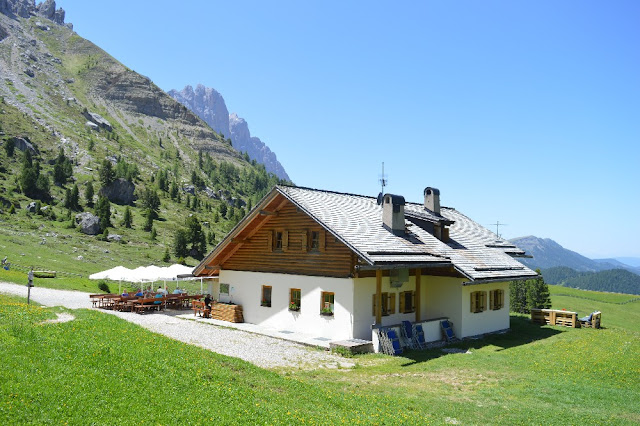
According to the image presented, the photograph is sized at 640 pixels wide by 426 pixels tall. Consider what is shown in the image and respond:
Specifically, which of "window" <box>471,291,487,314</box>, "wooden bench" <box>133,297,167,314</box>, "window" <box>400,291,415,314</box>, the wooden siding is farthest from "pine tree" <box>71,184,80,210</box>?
"window" <box>471,291,487,314</box>

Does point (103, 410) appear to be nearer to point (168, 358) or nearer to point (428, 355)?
point (168, 358)

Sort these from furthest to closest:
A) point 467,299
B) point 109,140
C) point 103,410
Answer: point 109,140
point 467,299
point 103,410

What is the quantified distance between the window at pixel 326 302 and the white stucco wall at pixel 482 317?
6.49 meters

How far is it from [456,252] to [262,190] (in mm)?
155805

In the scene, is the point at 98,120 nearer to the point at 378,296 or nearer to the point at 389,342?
the point at 378,296

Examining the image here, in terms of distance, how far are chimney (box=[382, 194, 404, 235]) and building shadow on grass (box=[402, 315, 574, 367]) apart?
5.90 metres

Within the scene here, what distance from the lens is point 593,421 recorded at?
10156 millimetres

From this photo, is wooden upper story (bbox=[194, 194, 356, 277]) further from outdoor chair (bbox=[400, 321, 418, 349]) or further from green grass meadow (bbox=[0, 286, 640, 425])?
green grass meadow (bbox=[0, 286, 640, 425])

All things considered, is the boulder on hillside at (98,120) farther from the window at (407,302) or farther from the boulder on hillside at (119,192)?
the window at (407,302)

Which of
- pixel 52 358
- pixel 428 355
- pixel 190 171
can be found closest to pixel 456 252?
pixel 428 355

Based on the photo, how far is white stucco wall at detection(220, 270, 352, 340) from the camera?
65.4 ft

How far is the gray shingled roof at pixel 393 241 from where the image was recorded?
19578 millimetres

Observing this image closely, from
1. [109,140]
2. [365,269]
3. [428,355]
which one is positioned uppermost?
[109,140]

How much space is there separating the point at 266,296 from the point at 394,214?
7905 millimetres
